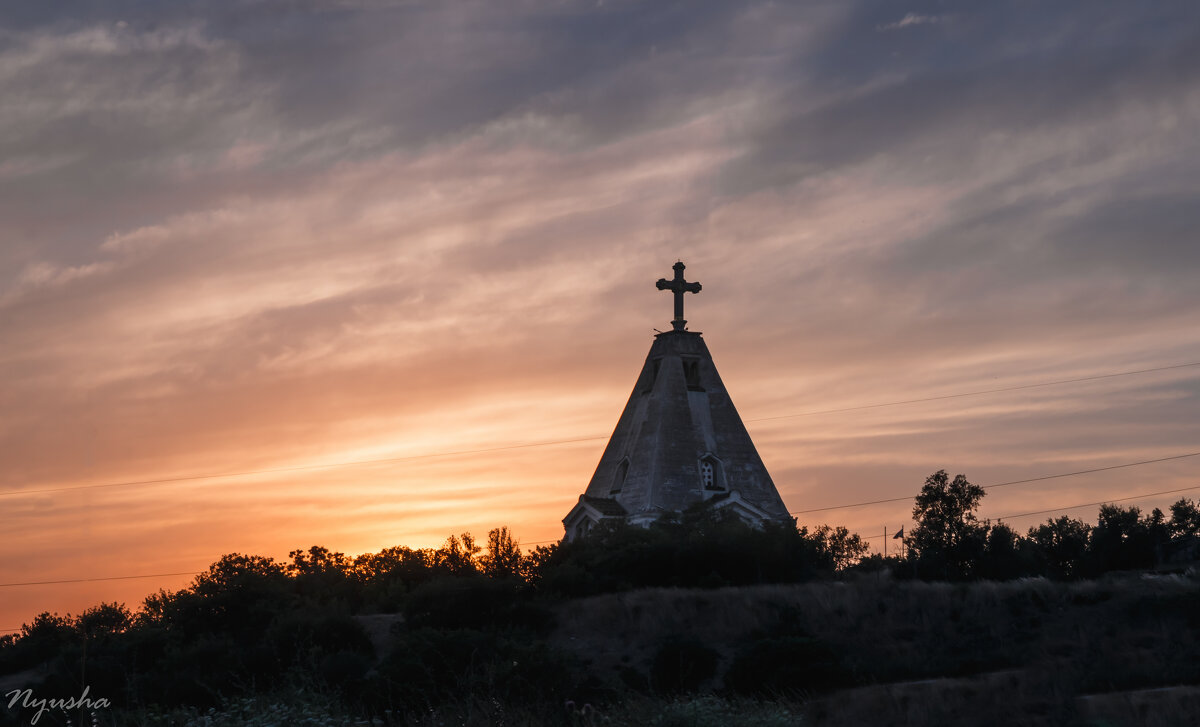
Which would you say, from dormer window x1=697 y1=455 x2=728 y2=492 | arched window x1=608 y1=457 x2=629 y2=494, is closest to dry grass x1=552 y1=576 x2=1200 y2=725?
dormer window x1=697 y1=455 x2=728 y2=492

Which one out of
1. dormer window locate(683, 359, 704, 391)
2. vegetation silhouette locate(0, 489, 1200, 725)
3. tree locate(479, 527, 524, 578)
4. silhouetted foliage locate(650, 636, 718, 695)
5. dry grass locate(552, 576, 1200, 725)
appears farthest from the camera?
dormer window locate(683, 359, 704, 391)

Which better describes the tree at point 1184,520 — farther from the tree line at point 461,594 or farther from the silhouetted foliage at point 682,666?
the silhouetted foliage at point 682,666

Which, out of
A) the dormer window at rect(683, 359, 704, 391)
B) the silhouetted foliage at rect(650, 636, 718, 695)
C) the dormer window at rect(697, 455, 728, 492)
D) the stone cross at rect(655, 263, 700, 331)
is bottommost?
the silhouetted foliage at rect(650, 636, 718, 695)

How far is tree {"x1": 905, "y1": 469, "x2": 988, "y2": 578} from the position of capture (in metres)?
46.7

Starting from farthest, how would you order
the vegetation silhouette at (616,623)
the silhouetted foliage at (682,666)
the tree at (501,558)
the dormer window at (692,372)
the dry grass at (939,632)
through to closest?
the dormer window at (692,372) < the tree at (501,558) < the silhouetted foliage at (682,666) < the vegetation silhouette at (616,623) < the dry grass at (939,632)

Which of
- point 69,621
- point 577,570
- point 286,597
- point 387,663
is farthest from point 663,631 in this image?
point 69,621

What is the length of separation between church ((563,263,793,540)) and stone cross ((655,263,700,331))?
46mm

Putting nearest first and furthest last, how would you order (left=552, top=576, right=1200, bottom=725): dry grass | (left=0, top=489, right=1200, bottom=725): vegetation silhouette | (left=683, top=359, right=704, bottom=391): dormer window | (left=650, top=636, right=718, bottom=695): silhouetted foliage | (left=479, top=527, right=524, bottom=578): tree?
(left=552, top=576, right=1200, bottom=725): dry grass, (left=0, top=489, right=1200, bottom=725): vegetation silhouette, (left=650, top=636, right=718, bottom=695): silhouetted foliage, (left=479, top=527, right=524, bottom=578): tree, (left=683, top=359, right=704, bottom=391): dormer window

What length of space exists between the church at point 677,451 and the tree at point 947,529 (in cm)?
580

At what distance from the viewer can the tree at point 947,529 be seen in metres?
46.7

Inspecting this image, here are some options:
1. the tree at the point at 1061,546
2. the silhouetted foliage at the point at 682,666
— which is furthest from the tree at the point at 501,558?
the tree at the point at 1061,546

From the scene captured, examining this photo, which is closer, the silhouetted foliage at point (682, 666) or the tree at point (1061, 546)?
the silhouetted foliage at point (682, 666)

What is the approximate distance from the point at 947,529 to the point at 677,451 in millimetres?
11245

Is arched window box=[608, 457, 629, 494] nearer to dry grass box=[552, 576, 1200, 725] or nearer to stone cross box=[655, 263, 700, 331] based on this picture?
stone cross box=[655, 263, 700, 331]
